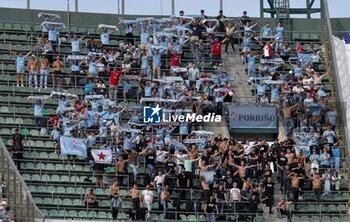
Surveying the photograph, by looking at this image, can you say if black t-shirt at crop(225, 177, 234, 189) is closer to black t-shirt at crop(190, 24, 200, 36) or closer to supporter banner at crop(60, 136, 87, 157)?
supporter banner at crop(60, 136, 87, 157)

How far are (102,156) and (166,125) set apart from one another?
3.10 m

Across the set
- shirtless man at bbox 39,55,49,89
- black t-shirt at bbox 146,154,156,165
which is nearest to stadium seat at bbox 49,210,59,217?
black t-shirt at bbox 146,154,156,165

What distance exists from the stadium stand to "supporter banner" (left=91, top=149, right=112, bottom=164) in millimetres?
43

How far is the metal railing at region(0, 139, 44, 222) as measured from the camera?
3775cm

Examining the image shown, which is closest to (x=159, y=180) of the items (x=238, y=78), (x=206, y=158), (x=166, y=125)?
(x=206, y=158)

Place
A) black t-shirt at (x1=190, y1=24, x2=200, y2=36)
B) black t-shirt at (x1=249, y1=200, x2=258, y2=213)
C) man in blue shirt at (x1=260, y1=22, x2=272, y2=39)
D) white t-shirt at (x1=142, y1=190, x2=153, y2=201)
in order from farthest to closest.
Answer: man in blue shirt at (x1=260, y1=22, x2=272, y2=39) → black t-shirt at (x1=190, y1=24, x2=200, y2=36) → black t-shirt at (x1=249, y1=200, x2=258, y2=213) → white t-shirt at (x1=142, y1=190, x2=153, y2=201)

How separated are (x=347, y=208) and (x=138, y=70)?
30.0 ft

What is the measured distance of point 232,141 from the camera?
46.6 m

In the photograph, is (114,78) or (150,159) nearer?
(150,159)

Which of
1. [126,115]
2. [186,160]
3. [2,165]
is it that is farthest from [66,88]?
[2,165]

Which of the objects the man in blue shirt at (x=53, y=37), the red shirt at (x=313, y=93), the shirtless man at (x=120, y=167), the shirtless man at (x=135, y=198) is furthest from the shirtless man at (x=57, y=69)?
the red shirt at (x=313, y=93)

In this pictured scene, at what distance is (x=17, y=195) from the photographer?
38.4 meters

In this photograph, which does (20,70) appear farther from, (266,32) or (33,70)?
(266,32)

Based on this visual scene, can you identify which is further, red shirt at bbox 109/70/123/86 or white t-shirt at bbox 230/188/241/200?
red shirt at bbox 109/70/123/86
